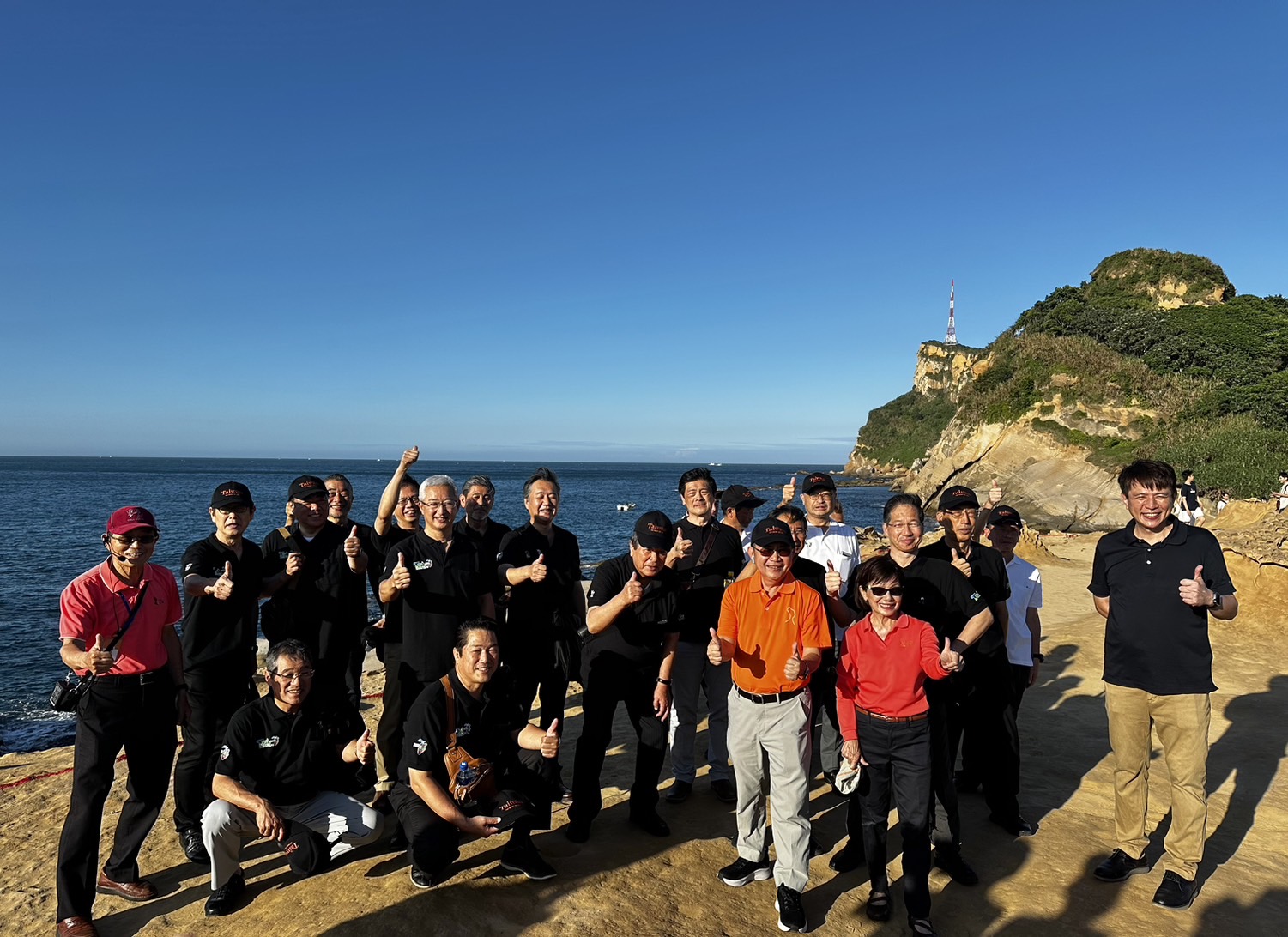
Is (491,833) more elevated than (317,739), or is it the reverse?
(317,739)

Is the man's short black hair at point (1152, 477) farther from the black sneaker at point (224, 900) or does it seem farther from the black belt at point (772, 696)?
the black sneaker at point (224, 900)

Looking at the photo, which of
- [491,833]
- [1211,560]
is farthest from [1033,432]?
[491,833]

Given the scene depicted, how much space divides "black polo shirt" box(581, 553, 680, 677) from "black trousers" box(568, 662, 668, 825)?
0.05m

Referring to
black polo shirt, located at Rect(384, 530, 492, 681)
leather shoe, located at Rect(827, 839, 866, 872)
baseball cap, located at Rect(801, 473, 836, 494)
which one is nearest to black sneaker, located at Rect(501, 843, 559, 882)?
black polo shirt, located at Rect(384, 530, 492, 681)

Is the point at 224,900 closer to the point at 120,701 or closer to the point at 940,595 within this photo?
the point at 120,701

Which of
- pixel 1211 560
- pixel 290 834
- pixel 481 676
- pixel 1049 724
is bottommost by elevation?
pixel 1049 724

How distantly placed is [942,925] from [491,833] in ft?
8.47

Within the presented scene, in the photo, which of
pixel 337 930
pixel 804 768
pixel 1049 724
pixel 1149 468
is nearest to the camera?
pixel 337 930

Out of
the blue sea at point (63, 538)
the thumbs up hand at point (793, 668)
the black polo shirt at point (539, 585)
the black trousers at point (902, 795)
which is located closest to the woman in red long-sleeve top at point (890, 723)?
the black trousers at point (902, 795)

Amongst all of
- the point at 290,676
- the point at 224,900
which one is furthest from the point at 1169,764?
the point at 224,900

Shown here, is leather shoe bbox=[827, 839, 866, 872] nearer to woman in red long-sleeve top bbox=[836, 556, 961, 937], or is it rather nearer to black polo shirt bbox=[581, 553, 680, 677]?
woman in red long-sleeve top bbox=[836, 556, 961, 937]

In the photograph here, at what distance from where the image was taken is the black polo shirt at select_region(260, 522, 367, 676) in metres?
5.47

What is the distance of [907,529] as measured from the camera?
15.1 ft

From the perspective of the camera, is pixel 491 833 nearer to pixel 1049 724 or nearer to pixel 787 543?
pixel 787 543
